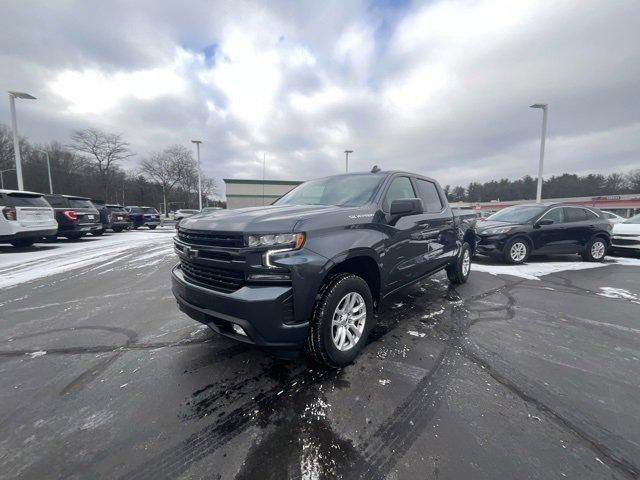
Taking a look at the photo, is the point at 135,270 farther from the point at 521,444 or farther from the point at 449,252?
the point at 521,444

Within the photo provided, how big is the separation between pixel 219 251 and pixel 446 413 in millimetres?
2129

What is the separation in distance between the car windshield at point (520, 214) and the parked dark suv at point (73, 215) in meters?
14.8

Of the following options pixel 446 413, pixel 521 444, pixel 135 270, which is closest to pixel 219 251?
pixel 446 413

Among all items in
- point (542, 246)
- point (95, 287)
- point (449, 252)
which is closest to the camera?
point (449, 252)

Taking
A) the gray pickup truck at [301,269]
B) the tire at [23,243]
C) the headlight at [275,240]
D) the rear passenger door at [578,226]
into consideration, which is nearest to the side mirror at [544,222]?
the rear passenger door at [578,226]

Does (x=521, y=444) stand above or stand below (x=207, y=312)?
below

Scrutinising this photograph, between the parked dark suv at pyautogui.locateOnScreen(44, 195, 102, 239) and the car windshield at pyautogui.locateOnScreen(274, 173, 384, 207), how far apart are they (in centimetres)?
1153

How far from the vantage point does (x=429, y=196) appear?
4500 mm

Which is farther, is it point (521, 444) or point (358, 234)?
point (358, 234)

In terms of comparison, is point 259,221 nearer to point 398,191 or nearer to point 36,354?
point 398,191

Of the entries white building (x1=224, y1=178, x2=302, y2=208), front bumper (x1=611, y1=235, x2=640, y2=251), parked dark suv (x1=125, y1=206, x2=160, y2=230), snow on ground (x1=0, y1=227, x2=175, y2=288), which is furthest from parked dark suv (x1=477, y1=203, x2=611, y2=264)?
white building (x1=224, y1=178, x2=302, y2=208)

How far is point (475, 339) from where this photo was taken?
330 cm

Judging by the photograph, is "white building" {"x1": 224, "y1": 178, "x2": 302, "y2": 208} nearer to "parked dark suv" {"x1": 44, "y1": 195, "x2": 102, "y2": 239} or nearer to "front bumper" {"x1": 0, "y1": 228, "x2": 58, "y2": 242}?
"parked dark suv" {"x1": 44, "y1": 195, "x2": 102, "y2": 239}

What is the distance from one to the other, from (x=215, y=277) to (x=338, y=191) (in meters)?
1.81
